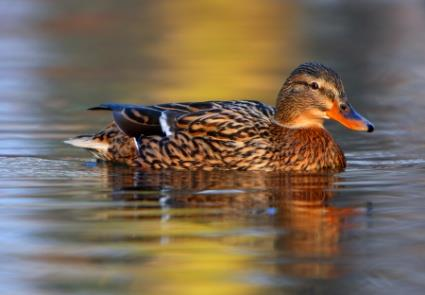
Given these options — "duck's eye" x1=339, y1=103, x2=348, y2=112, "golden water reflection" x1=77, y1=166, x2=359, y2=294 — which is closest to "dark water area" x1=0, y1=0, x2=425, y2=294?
"golden water reflection" x1=77, y1=166, x2=359, y2=294

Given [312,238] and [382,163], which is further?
[382,163]

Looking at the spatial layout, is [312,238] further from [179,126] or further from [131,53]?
[131,53]

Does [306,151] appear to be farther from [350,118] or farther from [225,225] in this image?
[225,225]

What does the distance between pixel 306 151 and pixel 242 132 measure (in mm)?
540

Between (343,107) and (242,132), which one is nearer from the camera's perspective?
(242,132)

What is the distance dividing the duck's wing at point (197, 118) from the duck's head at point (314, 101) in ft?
0.70

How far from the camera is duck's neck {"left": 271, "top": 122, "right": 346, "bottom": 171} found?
11.6 metres

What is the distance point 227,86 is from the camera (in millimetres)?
18828

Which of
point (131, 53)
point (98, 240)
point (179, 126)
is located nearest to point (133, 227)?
point (98, 240)

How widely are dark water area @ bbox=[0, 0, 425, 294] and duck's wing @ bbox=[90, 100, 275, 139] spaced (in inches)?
16.2

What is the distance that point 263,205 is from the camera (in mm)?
9750

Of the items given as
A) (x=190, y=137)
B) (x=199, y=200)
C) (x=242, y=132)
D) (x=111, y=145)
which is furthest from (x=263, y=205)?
(x=111, y=145)

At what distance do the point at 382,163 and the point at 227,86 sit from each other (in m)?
6.98

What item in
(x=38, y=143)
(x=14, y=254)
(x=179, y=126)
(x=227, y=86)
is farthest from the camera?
(x=227, y=86)
